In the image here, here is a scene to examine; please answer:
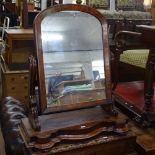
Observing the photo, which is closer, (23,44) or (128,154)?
(128,154)

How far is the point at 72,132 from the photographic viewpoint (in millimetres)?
1099

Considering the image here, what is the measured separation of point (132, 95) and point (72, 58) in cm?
76

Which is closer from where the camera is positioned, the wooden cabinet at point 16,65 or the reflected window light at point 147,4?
the wooden cabinet at point 16,65

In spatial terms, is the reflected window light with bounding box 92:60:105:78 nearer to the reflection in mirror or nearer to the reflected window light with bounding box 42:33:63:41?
the reflection in mirror

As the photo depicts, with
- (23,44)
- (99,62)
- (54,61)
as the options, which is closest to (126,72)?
(23,44)

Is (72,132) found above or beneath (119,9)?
beneath

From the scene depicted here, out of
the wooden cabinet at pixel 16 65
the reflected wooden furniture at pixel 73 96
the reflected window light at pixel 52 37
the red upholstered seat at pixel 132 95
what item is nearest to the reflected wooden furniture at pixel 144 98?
the red upholstered seat at pixel 132 95

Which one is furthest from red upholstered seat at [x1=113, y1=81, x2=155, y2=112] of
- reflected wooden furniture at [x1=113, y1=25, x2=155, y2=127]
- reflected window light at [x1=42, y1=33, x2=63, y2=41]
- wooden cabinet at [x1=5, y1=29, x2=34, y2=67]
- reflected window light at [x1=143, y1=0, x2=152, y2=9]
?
reflected window light at [x1=143, y1=0, x2=152, y2=9]

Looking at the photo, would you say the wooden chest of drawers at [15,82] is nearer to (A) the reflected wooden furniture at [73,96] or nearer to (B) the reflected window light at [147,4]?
(A) the reflected wooden furniture at [73,96]

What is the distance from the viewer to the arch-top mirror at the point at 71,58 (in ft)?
3.58

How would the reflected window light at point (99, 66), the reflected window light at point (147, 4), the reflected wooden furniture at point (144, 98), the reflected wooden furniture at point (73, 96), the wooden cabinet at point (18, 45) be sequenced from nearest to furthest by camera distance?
the reflected wooden furniture at point (73, 96)
the reflected window light at point (99, 66)
the reflected wooden furniture at point (144, 98)
the wooden cabinet at point (18, 45)
the reflected window light at point (147, 4)

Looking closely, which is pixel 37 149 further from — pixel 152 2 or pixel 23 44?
pixel 152 2

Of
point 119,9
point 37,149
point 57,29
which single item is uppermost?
point 119,9

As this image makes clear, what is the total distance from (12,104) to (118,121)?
1005 millimetres
